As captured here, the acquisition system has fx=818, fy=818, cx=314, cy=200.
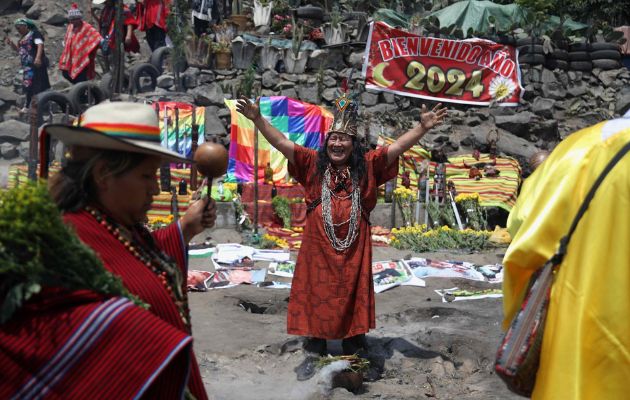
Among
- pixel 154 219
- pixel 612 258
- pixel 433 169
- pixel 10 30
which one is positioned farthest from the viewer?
pixel 10 30

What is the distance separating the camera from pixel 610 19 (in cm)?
2400

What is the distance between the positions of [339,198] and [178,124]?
30.5 feet

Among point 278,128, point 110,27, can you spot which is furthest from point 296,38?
point 110,27

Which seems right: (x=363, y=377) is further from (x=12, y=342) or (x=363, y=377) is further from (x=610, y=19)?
(x=610, y=19)

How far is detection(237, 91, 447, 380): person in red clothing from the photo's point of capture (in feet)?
18.6

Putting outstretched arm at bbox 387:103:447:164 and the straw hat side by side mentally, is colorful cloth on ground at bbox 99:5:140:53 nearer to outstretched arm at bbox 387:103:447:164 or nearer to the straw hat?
outstretched arm at bbox 387:103:447:164

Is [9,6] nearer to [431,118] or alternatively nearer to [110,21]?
[110,21]

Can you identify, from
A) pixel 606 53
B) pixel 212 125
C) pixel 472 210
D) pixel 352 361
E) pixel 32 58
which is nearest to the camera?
pixel 352 361

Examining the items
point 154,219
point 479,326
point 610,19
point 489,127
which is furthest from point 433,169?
point 610,19

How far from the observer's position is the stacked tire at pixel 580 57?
19.8 m

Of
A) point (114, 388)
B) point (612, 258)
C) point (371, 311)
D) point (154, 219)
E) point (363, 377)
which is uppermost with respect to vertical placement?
point (612, 258)

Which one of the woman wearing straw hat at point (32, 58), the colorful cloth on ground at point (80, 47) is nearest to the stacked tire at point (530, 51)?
the colorful cloth on ground at point (80, 47)

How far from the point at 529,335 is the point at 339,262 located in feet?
10.7

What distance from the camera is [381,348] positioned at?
6371mm
